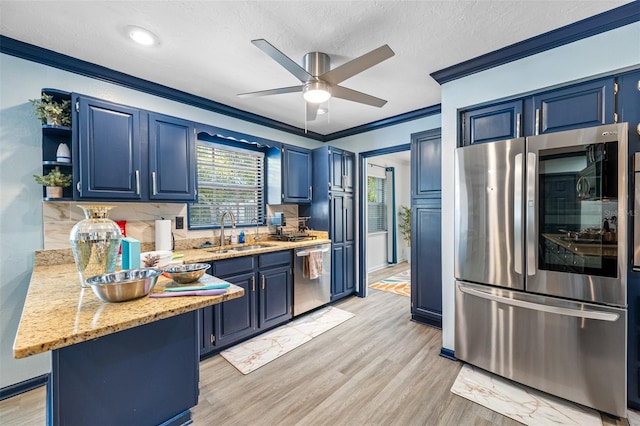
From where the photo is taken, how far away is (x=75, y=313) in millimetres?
1164

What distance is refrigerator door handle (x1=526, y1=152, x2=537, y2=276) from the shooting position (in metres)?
1.98

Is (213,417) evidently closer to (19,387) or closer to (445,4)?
(19,387)

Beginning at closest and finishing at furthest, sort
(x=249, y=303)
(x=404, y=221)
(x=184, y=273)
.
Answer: (x=184, y=273) < (x=249, y=303) < (x=404, y=221)

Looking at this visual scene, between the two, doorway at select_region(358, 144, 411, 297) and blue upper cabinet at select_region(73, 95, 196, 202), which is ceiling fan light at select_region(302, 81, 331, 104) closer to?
blue upper cabinet at select_region(73, 95, 196, 202)

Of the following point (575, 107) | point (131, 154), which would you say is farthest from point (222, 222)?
point (575, 107)

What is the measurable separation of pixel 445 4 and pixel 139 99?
111 inches

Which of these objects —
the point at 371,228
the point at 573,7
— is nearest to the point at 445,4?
the point at 573,7

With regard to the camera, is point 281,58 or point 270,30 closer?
point 281,58

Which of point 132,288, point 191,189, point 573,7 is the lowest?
point 132,288

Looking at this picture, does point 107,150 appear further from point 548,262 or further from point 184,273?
point 548,262

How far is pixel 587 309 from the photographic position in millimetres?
1789

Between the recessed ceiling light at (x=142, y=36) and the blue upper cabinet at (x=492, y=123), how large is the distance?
2.68m

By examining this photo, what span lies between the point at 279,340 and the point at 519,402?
212 centimetres

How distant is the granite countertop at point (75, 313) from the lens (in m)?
0.94
